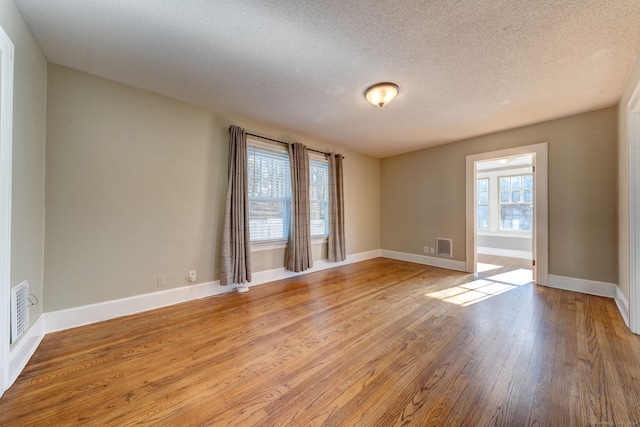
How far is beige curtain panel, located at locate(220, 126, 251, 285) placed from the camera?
2979mm

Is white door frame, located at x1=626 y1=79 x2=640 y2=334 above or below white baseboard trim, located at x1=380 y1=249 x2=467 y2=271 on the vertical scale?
above

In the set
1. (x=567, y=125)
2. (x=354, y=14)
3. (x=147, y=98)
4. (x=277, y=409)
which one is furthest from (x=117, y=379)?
(x=567, y=125)

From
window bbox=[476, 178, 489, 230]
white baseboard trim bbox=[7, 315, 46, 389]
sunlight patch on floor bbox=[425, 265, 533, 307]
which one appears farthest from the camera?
window bbox=[476, 178, 489, 230]

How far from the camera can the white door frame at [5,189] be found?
1.36m

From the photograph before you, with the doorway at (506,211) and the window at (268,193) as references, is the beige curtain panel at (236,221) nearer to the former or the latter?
the window at (268,193)

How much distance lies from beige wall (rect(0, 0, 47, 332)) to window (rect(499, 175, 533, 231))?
7968 mm

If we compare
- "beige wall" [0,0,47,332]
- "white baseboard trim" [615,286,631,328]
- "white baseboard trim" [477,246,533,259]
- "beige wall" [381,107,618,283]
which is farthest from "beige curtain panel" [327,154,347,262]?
"white baseboard trim" [477,246,533,259]

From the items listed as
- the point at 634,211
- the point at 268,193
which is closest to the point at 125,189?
the point at 268,193

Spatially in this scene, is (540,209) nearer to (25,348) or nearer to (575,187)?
(575,187)

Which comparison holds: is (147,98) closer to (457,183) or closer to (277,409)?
(277,409)

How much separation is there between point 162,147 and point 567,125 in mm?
5064

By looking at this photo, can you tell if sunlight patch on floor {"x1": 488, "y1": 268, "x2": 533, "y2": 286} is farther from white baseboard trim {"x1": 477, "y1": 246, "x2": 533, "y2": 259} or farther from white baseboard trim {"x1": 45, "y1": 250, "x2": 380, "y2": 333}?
white baseboard trim {"x1": 45, "y1": 250, "x2": 380, "y2": 333}

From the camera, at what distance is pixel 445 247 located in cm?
444

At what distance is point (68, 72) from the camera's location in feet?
7.12
